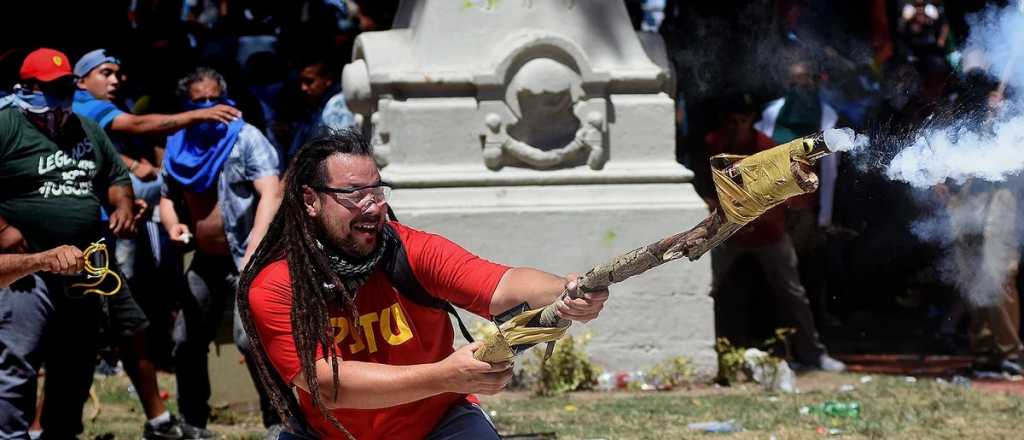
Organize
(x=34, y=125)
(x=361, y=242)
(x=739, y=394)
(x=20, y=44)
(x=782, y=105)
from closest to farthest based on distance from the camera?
(x=361, y=242) < (x=34, y=125) < (x=739, y=394) < (x=782, y=105) < (x=20, y=44)

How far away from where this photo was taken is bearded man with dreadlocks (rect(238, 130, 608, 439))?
4.24 metres

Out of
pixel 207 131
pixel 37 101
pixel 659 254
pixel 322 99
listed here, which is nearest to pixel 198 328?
pixel 207 131

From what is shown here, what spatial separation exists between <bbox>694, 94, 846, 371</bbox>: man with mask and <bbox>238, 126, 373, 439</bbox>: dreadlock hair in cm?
514

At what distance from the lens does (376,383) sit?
161 inches

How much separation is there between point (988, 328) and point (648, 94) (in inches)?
103

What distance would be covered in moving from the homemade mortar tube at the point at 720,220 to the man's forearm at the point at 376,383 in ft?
0.54

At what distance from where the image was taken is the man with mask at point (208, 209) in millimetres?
7039

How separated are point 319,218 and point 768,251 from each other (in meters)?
5.51

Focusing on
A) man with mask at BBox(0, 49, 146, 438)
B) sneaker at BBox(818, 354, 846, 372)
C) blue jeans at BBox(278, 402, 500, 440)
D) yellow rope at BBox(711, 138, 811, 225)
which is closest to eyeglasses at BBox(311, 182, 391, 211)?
blue jeans at BBox(278, 402, 500, 440)

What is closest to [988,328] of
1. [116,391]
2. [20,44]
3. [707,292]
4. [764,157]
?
[707,292]

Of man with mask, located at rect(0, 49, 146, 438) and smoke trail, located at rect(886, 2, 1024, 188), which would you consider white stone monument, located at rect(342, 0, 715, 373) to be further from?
smoke trail, located at rect(886, 2, 1024, 188)

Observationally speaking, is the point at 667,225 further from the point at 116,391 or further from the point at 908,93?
the point at 116,391

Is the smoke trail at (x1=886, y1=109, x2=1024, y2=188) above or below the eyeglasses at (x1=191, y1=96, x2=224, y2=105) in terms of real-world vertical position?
above

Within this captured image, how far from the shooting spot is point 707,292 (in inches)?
336
